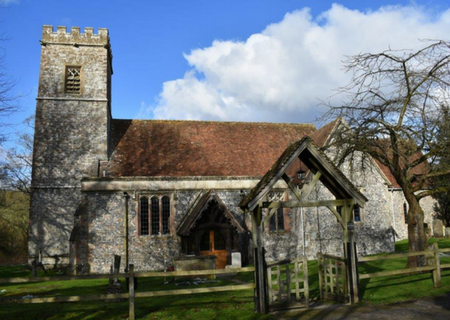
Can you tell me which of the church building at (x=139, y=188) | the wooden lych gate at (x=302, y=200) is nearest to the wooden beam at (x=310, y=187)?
the wooden lych gate at (x=302, y=200)

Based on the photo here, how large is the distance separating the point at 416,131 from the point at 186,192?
12.7 m

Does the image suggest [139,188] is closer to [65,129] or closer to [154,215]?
[154,215]

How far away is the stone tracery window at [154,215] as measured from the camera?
2039cm

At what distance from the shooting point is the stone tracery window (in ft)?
66.9

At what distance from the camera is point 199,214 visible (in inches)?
765

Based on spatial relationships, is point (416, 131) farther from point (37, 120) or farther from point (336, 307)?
point (37, 120)

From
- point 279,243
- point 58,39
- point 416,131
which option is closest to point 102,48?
point 58,39

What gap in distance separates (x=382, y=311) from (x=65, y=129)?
19836 millimetres

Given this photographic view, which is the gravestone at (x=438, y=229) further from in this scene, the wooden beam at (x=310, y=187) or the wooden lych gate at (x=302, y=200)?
the wooden beam at (x=310, y=187)

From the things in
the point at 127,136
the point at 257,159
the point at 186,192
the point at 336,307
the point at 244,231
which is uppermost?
the point at 127,136

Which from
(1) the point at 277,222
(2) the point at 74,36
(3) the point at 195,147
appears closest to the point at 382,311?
(1) the point at 277,222

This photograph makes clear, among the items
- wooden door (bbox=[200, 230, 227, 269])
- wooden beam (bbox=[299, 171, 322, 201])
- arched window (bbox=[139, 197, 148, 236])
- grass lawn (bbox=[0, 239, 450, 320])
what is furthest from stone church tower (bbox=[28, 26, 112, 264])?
Answer: wooden beam (bbox=[299, 171, 322, 201])

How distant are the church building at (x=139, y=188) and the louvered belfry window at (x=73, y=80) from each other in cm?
6

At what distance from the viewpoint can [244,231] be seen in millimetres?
19312
